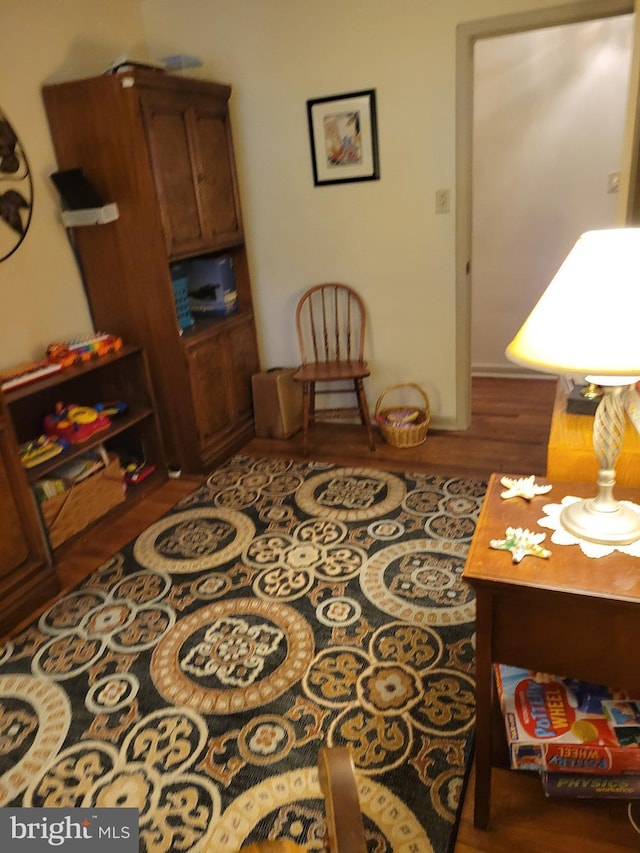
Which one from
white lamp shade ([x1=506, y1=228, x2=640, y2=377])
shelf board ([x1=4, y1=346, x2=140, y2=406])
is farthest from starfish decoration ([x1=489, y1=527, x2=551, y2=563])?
shelf board ([x1=4, y1=346, x2=140, y2=406])

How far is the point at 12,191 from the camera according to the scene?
2.59m

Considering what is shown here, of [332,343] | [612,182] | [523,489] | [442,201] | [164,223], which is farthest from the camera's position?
[612,182]

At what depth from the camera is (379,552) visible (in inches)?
93.8

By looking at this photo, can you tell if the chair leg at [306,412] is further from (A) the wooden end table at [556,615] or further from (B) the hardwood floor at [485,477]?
(A) the wooden end table at [556,615]

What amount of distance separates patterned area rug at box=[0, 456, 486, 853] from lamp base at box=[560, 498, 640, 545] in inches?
27.1

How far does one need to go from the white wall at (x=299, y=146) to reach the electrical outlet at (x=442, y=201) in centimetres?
3

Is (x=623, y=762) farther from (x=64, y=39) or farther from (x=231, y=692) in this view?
(x=64, y=39)

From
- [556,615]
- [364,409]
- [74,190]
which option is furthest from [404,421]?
[556,615]

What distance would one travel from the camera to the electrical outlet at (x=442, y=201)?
121 inches

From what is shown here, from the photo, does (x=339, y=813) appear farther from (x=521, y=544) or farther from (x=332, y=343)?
(x=332, y=343)

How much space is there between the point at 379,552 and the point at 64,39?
2.76 meters

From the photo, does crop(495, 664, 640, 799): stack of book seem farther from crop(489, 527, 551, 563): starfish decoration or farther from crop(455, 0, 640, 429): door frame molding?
crop(455, 0, 640, 429): door frame molding

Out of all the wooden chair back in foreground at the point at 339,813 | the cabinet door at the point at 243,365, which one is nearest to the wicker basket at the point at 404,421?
the cabinet door at the point at 243,365

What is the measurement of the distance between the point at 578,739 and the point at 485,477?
172 cm
